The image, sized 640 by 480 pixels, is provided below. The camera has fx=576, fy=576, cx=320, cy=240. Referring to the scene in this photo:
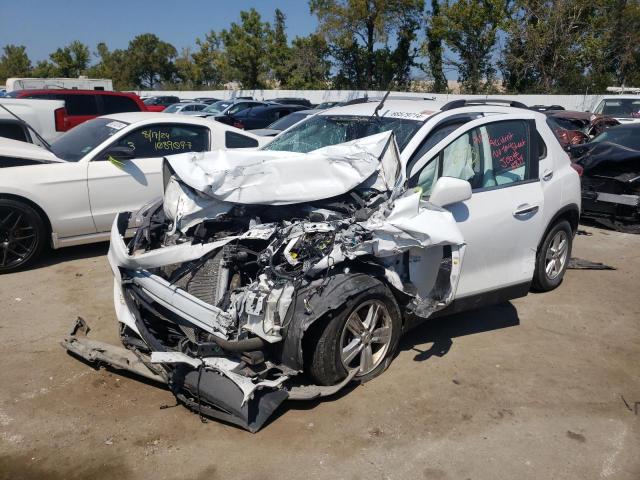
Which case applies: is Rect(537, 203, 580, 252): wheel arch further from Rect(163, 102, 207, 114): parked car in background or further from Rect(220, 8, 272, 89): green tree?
Rect(220, 8, 272, 89): green tree

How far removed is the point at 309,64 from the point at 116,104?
3528 centimetres

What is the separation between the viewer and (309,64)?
151 feet

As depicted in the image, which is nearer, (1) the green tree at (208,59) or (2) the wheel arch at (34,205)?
(2) the wheel arch at (34,205)

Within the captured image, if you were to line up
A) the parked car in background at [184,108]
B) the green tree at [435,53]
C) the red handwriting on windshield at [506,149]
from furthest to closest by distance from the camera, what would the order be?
the green tree at [435,53] < the parked car in background at [184,108] < the red handwriting on windshield at [506,149]

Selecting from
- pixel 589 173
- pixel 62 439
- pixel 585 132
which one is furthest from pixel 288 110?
pixel 62 439

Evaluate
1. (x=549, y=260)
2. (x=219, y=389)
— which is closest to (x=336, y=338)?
(x=219, y=389)

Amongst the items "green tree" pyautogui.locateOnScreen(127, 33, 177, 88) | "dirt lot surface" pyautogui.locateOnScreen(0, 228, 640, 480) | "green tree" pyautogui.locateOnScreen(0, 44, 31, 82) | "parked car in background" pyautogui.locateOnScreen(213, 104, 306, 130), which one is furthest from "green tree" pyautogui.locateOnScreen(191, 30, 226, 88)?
"dirt lot surface" pyautogui.locateOnScreen(0, 228, 640, 480)

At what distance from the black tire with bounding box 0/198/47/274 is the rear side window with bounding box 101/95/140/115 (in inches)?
284

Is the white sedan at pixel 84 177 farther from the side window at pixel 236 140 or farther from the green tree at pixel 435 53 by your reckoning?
the green tree at pixel 435 53

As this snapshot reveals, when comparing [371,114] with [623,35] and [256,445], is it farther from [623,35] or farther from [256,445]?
Answer: [623,35]

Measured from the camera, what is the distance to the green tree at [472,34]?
36.1m

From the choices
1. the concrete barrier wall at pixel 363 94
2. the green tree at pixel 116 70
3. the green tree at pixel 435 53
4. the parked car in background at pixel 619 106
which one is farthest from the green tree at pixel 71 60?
the parked car in background at pixel 619 106

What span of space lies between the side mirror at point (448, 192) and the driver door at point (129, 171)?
3.42 meters

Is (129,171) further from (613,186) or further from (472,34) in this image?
(472,34)
